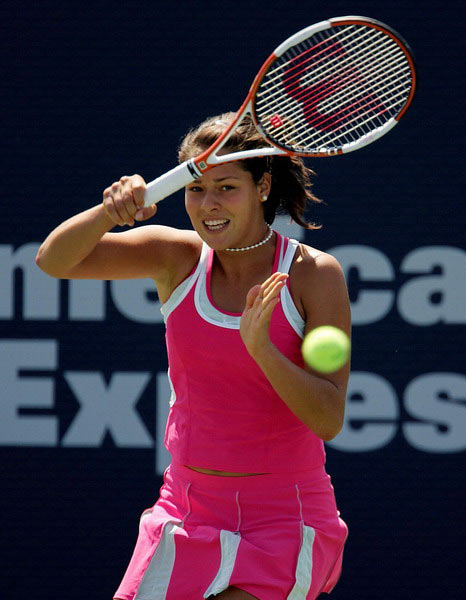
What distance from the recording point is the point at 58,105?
3.70 metres

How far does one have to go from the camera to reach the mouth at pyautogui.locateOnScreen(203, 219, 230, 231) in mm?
2166

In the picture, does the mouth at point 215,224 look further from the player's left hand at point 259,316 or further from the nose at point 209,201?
the player's left hand at point 259,316

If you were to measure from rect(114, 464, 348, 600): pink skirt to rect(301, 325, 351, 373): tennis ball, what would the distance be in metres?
0.28

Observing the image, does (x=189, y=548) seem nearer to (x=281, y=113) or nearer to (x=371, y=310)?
(x=281, y=113)

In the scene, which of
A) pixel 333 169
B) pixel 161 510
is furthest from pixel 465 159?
pixel 161 510

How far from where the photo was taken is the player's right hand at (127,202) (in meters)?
1.92

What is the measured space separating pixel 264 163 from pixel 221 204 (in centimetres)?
21

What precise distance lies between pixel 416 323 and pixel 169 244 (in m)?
1.56

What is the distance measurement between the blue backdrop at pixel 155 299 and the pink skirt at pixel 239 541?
1400 mm

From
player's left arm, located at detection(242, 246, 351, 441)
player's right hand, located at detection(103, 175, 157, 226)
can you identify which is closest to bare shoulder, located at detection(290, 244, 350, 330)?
player's left arm, located at detection(242, 246, 351, 441)

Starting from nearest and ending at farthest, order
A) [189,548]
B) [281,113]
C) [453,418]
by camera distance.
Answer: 1. [189,548]
2. [281,113]
3. [453,418]

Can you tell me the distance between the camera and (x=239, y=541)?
214cm

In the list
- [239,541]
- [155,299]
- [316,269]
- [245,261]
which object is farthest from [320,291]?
[155,299]

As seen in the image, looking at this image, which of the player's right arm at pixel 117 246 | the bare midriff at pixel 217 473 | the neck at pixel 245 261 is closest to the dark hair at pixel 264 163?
the neck at pixel 245 261
